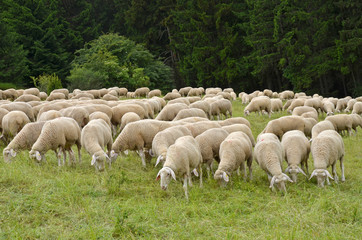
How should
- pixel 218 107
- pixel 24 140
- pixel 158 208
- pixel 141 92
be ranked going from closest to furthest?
pixel 158 208 < pixel 24 140 < pixel 218 107 < pixel 141 92

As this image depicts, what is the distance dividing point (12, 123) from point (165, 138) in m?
5.73

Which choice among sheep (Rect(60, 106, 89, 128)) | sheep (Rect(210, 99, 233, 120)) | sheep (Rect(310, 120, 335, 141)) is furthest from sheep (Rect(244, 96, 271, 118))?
sheep (Rect(60, 106, 89, 128))

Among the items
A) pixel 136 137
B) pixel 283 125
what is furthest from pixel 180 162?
pixel 283 125

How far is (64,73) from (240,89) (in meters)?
20.2

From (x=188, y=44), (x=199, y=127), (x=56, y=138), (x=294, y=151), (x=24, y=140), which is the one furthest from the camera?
(x=188, y=44)

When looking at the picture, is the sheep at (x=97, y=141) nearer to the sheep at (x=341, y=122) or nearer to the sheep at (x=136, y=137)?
the sheep at (x=136, y=137)

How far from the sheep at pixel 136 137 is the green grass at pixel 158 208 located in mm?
1369

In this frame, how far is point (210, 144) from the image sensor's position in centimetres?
923

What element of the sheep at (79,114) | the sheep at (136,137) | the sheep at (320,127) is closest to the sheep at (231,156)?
the sheep at (136,137)

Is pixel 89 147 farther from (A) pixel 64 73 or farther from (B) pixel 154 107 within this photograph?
(A) pixel 64 73

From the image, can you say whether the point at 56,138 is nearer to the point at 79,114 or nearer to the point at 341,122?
the point at 79,114

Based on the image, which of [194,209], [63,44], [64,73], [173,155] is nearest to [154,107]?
[173,155]

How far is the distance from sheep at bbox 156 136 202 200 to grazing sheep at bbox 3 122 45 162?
4.37 meters

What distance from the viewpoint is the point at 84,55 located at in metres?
39.7
